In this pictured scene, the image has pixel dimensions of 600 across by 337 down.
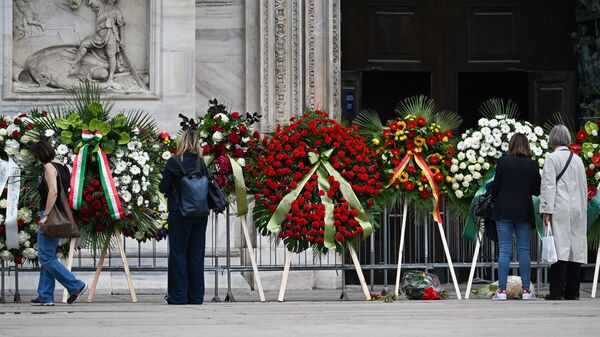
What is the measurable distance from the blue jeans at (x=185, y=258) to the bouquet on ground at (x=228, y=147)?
1.12 metres

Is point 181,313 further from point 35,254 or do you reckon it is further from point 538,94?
point 538,94

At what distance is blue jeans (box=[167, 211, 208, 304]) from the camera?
16500 mm

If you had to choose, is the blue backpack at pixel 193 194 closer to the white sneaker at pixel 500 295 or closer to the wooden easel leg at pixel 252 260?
the wooden easel leg at pixel 252 260

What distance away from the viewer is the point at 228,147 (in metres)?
17.7

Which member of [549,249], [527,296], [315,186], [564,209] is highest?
[315,186]

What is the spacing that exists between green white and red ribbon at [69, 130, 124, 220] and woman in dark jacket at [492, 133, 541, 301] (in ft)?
13.3

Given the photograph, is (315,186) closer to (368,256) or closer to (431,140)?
(431,140)

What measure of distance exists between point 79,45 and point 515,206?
22.9ft

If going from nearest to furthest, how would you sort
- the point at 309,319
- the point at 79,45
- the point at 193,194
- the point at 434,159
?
the point at 309,319, the point at 193,194, the point at 434,159, the point at 79,45

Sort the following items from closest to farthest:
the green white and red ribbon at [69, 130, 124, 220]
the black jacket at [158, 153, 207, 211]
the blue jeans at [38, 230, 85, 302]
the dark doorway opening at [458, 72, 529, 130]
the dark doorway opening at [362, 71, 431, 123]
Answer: the black jacket at [158, 153, 207, 211] → the blue jeans at [38, 230, 85, 302] → the green white and red ribbon at [69, 130, 124, 220] → the dark doorway opening at [362, 71, 431, 123] → the dark doorway opening at [458, 72, 529, 130]

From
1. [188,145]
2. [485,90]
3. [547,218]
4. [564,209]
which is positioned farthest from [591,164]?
[485,90]

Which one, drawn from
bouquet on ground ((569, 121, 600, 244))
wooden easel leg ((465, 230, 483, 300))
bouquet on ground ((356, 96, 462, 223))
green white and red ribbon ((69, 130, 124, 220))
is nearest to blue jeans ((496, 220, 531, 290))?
wooden easel leg ((465, 230, 483, 300))

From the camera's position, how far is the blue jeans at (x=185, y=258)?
16.5m

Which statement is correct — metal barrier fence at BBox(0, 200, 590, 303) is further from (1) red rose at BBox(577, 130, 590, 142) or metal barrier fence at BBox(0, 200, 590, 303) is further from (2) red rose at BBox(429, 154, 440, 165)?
(1) red rose at BBox(577, 130, 590, 142)
